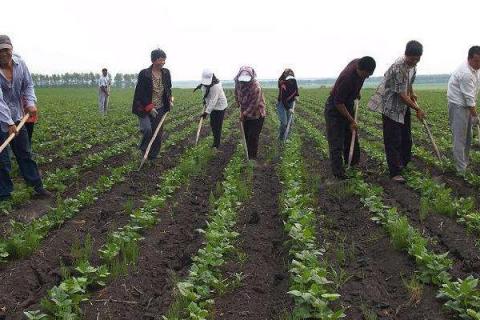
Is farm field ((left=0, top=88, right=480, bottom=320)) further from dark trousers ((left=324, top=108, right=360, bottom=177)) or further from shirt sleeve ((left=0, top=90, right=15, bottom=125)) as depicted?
shirt sleeve ((left=0, top=90, right=15, bottom=125))

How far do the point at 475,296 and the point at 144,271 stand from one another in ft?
8.41

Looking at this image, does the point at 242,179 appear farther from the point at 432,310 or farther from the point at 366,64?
the point at 432,310

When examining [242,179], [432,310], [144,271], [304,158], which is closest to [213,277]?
[144,271]

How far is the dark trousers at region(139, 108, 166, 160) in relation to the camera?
327 inches

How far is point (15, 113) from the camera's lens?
6297 mm

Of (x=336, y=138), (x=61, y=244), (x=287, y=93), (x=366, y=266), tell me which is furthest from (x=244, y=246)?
(x=287, y=93)

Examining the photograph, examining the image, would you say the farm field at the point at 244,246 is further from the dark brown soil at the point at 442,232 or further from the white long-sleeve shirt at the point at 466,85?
the white long-sleeve shirt at the point at 466,85

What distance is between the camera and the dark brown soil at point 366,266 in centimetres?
345

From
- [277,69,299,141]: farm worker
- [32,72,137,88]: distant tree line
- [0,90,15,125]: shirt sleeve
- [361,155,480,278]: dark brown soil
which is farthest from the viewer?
[32,72,137,88]: distant tree line

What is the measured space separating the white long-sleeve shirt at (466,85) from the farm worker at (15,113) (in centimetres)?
594

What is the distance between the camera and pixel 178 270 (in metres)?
4.24

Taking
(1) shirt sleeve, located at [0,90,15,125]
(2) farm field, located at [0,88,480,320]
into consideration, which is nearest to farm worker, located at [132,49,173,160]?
(2) farm field, located at [0,88,480,320]

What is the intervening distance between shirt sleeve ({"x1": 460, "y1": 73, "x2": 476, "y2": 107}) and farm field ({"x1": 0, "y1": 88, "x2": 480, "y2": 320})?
1.06m

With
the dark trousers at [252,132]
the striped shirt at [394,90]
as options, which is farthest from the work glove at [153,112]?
the striped shirt at [394,90]
